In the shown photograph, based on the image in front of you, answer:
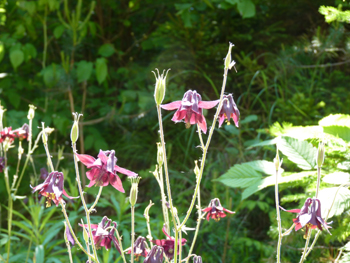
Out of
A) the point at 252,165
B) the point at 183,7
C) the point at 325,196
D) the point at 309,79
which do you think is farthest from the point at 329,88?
the point at 325,196

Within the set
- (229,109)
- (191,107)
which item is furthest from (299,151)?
(191,107)

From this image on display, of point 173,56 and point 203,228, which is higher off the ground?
point 173,56

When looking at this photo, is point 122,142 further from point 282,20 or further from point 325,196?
point 325,196

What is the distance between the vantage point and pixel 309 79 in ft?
9.66

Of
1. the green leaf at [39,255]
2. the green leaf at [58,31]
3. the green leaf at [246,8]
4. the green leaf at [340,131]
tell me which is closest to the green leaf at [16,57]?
the green leaf at [58,31]

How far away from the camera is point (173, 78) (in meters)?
3.16

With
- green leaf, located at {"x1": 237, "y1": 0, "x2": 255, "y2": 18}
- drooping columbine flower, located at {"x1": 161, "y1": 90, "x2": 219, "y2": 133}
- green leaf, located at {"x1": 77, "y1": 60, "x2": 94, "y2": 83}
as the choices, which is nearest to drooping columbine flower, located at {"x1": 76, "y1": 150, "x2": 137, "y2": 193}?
drooping columbine flower, located at {"x1": 161, "y1": 90, "x2": 219, "y2": 133}

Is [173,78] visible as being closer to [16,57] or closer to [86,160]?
[16,57]

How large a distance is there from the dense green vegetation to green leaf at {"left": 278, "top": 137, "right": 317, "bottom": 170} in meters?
0.96

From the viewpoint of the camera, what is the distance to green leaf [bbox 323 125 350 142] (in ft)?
4.90

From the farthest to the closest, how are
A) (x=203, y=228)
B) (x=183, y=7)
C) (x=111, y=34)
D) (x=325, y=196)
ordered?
(x=111, y=34), (x=183, y=7), (x=203, y=228), (x=325, y=196)

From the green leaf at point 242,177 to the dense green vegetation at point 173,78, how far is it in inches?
32.4

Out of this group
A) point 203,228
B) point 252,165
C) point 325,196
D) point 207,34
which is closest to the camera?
point 325,196

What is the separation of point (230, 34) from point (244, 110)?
31.5 inches
